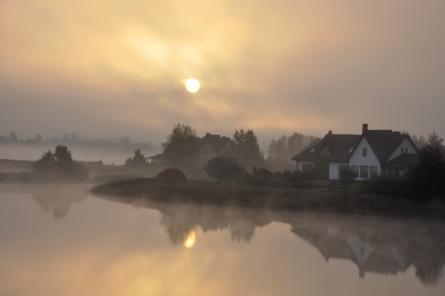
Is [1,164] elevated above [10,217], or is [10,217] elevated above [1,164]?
[1,164]

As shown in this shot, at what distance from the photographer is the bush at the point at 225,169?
232 feet

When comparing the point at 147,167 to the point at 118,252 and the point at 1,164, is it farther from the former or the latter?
the point at 118,252

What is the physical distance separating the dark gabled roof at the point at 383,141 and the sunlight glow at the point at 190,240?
33.8 m

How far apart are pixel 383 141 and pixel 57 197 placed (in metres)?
39.4

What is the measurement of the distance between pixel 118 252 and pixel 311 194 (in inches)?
1097

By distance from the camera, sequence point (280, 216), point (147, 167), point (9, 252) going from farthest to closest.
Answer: point (147, 167) → point (280, 216) → point (9, 252)

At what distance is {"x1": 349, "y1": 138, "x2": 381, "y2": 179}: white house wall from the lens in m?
64.6

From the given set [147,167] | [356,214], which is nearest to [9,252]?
[356,214]

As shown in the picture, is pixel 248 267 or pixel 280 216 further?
pixel 280 216

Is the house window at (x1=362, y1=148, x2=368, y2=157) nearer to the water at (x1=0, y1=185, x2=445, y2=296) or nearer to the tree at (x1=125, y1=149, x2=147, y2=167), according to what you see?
the water at (x1=0, y1=185, x2=445, y2=296)

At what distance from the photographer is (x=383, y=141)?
6650 centimetres

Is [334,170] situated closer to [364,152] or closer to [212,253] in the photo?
[364,152]

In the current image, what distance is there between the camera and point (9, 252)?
26.9 metres

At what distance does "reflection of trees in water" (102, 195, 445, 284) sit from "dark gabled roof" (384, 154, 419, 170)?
1582 cm
